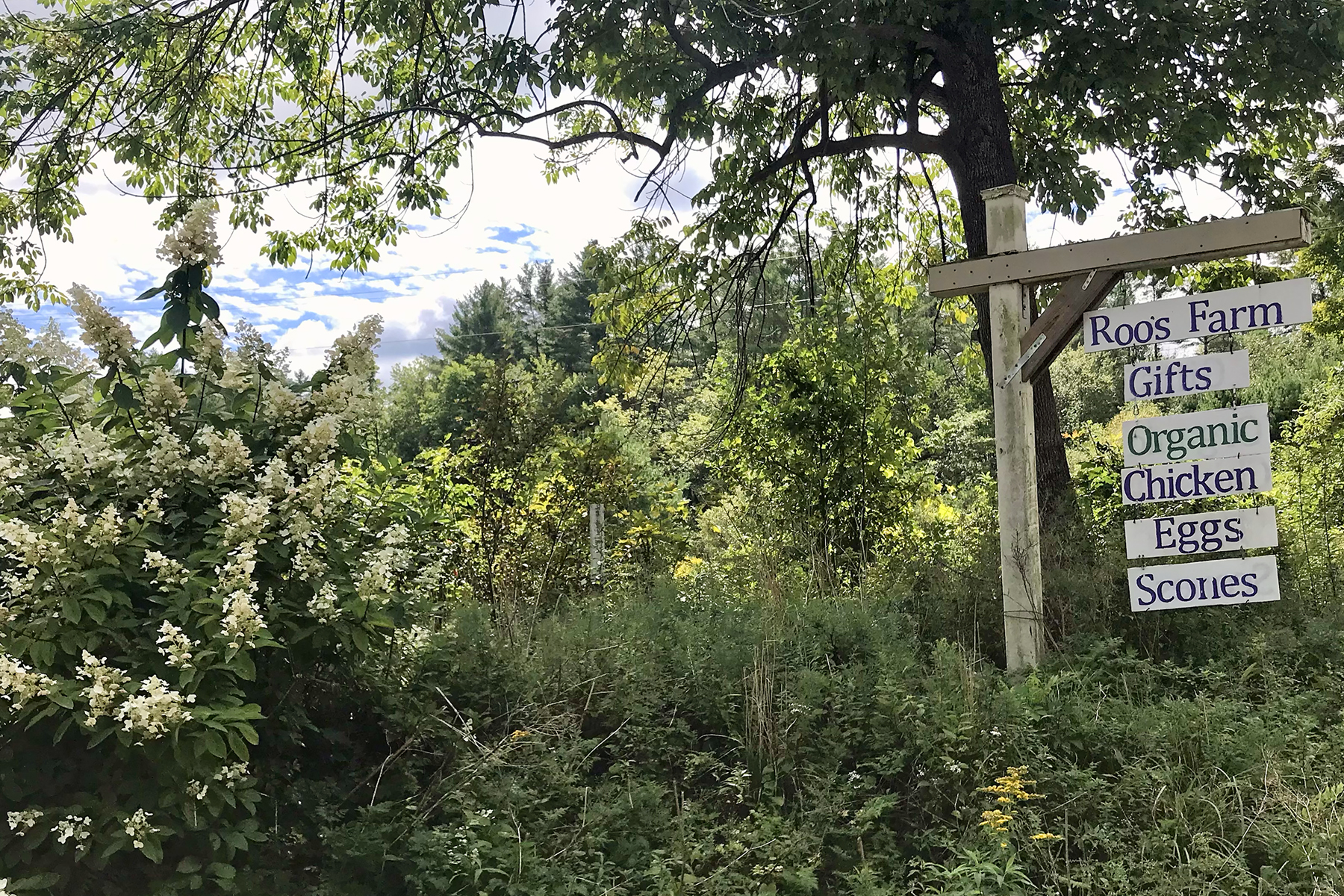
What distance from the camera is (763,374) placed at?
8336 mm

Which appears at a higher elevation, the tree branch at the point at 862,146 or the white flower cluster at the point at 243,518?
the tree branch at the point at 862,146

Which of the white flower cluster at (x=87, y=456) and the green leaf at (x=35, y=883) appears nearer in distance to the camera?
the green leaf at (x=35, y=883)

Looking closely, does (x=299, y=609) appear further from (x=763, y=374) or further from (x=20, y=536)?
(x=763, y=374)

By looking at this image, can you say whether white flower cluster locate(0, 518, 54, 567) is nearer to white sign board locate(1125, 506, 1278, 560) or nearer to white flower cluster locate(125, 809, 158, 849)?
white flower cluster locate(125, 809, 158, 849)

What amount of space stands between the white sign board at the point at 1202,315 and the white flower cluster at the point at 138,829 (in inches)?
179

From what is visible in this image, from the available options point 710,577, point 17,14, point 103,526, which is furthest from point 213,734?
point 17,14

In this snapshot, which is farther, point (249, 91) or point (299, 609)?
point (249, 91)

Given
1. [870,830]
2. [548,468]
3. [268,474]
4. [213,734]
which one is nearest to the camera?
[213,734]

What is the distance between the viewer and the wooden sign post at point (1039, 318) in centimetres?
497

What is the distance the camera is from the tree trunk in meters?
6.84

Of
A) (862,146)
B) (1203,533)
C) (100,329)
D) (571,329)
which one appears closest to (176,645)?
(100,329)

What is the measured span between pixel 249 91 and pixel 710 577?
6.95m

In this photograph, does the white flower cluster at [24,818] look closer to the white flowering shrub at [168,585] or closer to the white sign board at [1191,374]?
the white flowering shrub at [168,585]

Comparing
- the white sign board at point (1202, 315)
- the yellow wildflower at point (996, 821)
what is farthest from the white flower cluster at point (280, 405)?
the white sign board at point (1202, 315)
